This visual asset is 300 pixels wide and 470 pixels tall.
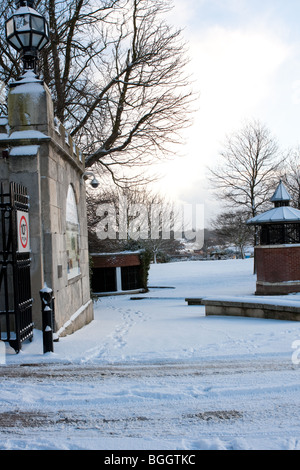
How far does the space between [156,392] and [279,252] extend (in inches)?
577

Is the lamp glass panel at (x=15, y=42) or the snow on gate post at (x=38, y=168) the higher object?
the lamp glass panel at (x=15, y=42)

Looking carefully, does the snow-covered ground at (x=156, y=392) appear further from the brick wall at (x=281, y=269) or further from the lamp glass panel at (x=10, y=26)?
the brick wall at (x=281, y=269)

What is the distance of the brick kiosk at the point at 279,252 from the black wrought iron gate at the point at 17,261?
13.2 meters

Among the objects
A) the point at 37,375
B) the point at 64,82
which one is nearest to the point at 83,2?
the point at 64,82

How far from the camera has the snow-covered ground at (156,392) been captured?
3.28 meters

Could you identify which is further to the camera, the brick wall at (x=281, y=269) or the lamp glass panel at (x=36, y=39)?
the brick wall at (x=281, y=269)

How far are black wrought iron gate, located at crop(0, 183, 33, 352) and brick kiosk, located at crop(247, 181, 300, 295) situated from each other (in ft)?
43.3

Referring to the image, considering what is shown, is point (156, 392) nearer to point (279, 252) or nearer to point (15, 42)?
point (15, 42)

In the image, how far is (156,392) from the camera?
4242 mm

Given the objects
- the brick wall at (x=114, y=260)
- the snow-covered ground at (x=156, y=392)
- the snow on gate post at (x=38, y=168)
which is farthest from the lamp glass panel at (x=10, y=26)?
the brick wall at (x=114, y=260)

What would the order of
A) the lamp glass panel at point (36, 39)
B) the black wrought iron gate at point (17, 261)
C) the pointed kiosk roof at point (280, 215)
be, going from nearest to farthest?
the black wrought iron gate at point (17, 261)
the lamp glass panel at point (36, 39)
the pointed kiosk roof at point (280, 215)

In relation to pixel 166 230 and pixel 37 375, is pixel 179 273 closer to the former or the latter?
pixel 166 230

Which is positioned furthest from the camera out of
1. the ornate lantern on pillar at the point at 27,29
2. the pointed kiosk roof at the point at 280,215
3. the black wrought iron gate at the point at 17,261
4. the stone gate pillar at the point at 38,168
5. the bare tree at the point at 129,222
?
the bare tree at the point at 129,222
